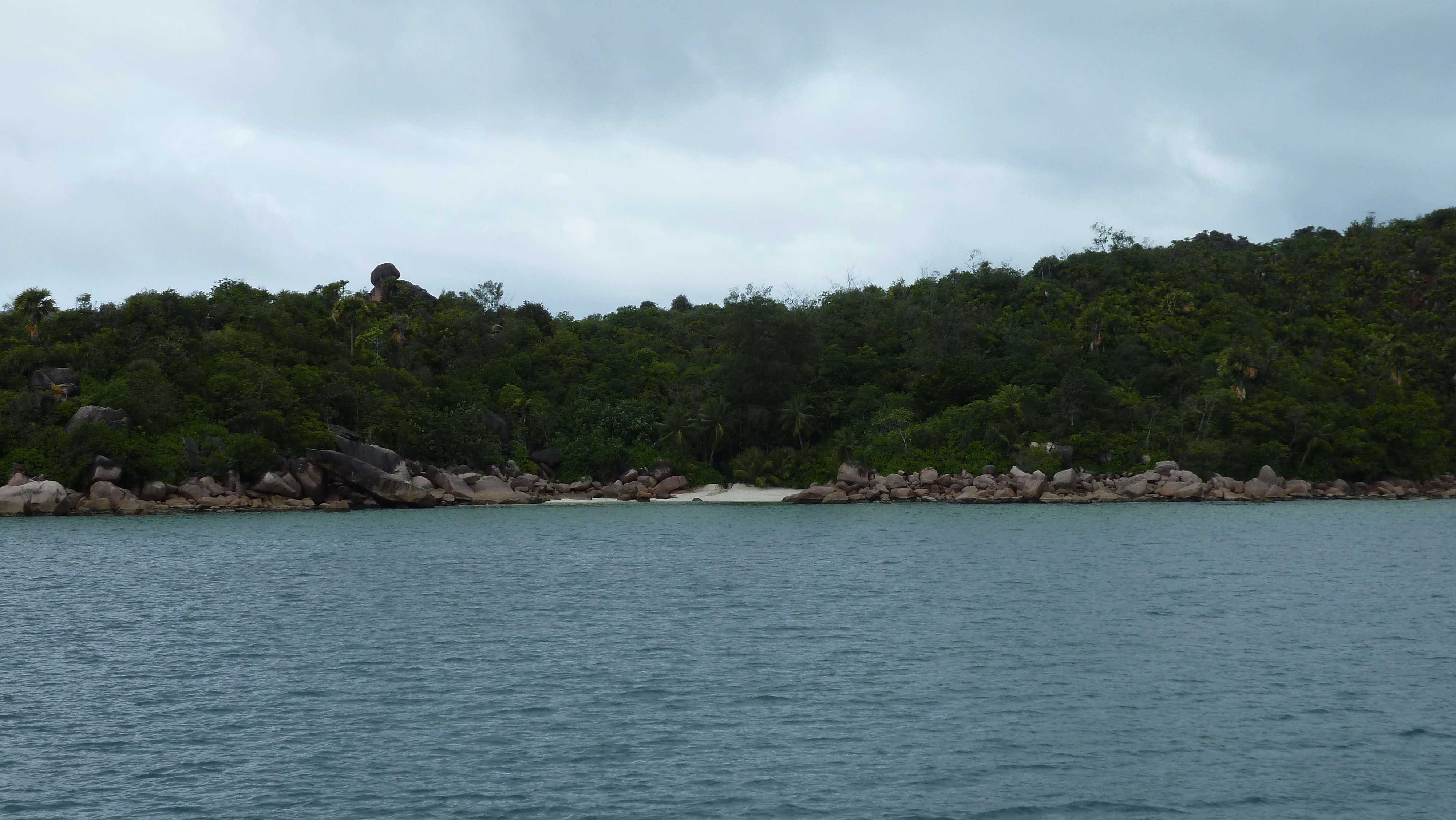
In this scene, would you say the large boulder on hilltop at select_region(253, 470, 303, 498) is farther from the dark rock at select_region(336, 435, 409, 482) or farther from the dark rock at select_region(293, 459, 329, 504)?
the dark rock at select_region(336, 435, 409, 482)

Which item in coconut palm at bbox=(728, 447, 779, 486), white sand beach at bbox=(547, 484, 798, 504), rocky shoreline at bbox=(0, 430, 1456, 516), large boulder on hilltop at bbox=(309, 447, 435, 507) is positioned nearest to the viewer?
rocky shoreline at bbox=(0, 430, 1456, 516)

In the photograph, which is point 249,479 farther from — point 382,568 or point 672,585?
point 672,585

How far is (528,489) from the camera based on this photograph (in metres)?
85.3

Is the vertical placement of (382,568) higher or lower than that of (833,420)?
lower

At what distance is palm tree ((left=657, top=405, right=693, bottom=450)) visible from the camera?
300 ft

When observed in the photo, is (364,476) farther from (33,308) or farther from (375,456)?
(33,308)

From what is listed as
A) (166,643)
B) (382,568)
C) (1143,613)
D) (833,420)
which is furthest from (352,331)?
(1143,613)

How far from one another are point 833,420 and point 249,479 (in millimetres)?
48355

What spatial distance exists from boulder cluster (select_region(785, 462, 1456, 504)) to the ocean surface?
36.8 metres

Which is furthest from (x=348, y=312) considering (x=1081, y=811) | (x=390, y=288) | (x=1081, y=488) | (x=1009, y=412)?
(x=1081, y=811)

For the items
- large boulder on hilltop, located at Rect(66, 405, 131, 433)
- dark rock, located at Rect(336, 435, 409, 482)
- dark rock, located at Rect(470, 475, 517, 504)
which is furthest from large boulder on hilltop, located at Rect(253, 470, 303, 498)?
dark rock, located at Rect(470, 475, 517, 504)

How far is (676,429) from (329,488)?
2907 centimetres

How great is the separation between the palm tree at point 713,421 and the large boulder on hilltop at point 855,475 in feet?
39.4

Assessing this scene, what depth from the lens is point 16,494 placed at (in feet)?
210
